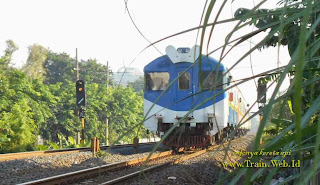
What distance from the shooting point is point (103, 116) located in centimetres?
3578

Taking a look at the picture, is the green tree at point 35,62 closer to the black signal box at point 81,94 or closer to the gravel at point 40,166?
the black signal box at point 81,94

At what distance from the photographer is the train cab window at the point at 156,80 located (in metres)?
10.7

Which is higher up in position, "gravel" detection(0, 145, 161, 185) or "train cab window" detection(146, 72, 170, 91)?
"train cab window" detection(146, 72, 170, 91)

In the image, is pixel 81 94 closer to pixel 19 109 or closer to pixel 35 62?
pixel 19 109

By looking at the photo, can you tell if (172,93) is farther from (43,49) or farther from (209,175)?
(43,49)

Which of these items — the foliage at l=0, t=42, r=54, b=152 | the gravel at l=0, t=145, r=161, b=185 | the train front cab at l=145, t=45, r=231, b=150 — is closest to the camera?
the gravel at l=0, t=145, r=161, b=185

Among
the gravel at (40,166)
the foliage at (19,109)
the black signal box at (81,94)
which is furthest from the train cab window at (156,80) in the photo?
the foliage at (19,109)

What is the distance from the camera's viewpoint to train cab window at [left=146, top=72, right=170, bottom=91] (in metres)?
10.7

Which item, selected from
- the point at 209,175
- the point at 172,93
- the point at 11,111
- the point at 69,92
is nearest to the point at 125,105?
the point at 69,92

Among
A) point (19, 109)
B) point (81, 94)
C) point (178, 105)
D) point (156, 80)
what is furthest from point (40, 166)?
point (19, 109)

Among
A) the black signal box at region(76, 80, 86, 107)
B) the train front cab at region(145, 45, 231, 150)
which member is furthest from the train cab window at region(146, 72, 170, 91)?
the black signal box at region(76, 80, 86, 107)

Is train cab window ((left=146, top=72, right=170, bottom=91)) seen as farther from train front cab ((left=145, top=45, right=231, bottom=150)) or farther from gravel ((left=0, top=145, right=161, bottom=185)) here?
gravel ((left=0, top=145, right=161, bottom=185))

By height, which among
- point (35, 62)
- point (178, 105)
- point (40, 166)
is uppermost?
point (35, 62)

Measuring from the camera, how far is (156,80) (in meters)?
10.7
